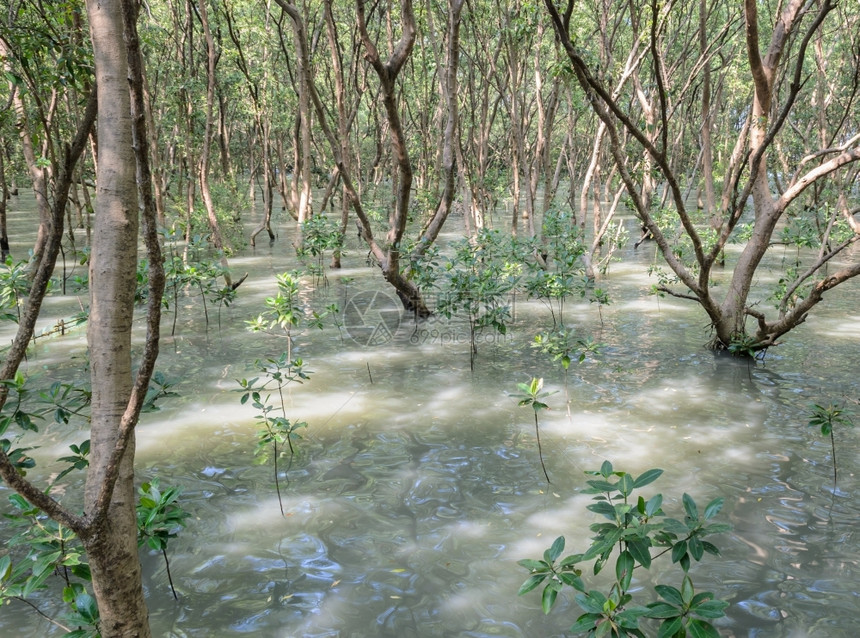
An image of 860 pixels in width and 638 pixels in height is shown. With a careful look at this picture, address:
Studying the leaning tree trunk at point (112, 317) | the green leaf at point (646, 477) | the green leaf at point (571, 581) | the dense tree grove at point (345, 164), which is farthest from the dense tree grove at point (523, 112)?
the green leaf at point (571, 581)

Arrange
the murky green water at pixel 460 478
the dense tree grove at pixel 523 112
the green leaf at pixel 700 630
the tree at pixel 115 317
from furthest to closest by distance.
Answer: the dense tree grove at pixel 523 112 → the murky green water at pixel 460 478 → the green leaf at pixel 700 630 → the tree at pixel 115 317

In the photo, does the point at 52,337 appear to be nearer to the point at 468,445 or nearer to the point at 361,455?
the point at 361,455

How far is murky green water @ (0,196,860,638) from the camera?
3057 mm

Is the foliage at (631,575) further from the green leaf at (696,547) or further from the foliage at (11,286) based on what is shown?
the foliage at (11,286)

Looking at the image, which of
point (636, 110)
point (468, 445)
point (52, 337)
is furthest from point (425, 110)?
point (468, 445)

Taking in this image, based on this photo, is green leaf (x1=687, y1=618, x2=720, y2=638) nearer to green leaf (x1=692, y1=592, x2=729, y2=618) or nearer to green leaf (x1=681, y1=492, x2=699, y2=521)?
green leaf (x1=692, y1=592, x2=729, y2=618)

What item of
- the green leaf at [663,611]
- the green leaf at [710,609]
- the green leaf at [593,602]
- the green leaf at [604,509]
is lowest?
the green leaf at [593,602]

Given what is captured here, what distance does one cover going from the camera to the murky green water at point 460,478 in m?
3.06

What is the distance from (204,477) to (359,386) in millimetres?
2030

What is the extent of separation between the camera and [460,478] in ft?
14.1

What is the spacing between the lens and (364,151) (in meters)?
28.7

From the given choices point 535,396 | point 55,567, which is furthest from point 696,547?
point 55,567

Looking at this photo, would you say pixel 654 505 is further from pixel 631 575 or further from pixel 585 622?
pixel 585 622

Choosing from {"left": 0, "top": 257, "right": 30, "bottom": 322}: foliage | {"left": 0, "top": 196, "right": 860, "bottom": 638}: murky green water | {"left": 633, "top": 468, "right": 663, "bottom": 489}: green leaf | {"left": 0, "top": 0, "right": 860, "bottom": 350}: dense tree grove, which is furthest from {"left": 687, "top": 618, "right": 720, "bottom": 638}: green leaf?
{"left": 0, "top": 257, "right": 30, "bottom": 322}: foliage
